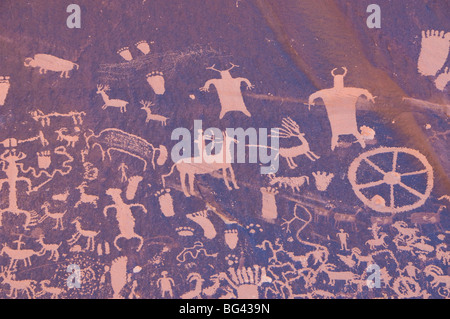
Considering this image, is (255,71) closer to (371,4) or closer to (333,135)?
(333,135)

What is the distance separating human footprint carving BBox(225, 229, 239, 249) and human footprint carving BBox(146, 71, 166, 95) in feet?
1.33

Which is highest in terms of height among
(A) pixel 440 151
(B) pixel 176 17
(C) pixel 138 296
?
(B) pixel 176 17

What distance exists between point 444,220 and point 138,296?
2.65ft

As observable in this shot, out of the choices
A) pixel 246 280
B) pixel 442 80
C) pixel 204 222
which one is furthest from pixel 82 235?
pixel 442 80

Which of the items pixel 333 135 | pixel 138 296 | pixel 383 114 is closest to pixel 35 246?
pixel 138 296

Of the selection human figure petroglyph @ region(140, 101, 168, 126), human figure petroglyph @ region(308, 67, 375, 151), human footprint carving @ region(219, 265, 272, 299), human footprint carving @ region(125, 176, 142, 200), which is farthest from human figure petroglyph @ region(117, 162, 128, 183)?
human figure petroglyph @ region(308, 67, 375, 151)

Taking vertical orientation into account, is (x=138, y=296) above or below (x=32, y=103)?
→ below

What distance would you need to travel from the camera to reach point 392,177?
1.15 meters

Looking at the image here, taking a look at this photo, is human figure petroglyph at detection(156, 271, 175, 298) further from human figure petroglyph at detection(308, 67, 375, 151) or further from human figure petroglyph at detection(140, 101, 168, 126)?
human figure petroglyph at detection(308, 67, 375, 151)

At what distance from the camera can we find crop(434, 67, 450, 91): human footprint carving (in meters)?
1.17

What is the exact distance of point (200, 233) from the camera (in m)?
1.12

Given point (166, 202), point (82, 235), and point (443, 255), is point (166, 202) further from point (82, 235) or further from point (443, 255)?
point (443, 255)

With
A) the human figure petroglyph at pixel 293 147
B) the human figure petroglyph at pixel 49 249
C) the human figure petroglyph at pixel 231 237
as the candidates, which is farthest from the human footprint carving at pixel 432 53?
the human figure petroglyph at pixel 49 249

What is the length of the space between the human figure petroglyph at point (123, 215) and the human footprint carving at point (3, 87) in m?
0.37
